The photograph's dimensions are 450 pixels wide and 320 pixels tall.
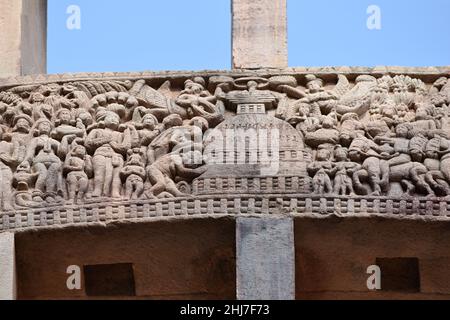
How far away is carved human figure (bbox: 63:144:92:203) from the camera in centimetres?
1430

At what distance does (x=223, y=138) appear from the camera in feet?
47.5

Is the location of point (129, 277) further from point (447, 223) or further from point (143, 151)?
point (447, 223)

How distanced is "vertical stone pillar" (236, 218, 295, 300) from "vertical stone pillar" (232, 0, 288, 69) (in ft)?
4.51

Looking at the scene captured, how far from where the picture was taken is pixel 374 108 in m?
14.6

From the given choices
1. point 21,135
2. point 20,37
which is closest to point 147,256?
point 21,135

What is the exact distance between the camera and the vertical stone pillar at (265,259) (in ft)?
45.5

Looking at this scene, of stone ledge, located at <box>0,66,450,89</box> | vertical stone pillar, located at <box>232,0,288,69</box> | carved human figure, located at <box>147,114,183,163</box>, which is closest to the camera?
carved human figure, located at <box>147,114,183,163</box>

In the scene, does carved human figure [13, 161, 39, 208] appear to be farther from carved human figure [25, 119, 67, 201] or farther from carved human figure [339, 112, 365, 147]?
carved human figure [339, 112, 365, 147]

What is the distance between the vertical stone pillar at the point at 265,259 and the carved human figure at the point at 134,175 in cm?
75

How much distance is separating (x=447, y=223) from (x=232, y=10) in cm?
231

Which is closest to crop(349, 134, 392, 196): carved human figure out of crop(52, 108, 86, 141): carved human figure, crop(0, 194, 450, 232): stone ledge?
crop(0, 194, 450, 232): stone ledge

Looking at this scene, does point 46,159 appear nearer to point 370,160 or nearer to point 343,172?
point 343,172

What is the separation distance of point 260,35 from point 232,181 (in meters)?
1.27

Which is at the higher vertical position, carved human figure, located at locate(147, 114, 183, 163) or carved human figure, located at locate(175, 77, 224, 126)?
carved human figure, located at locate(175, 77, 224, 126)
